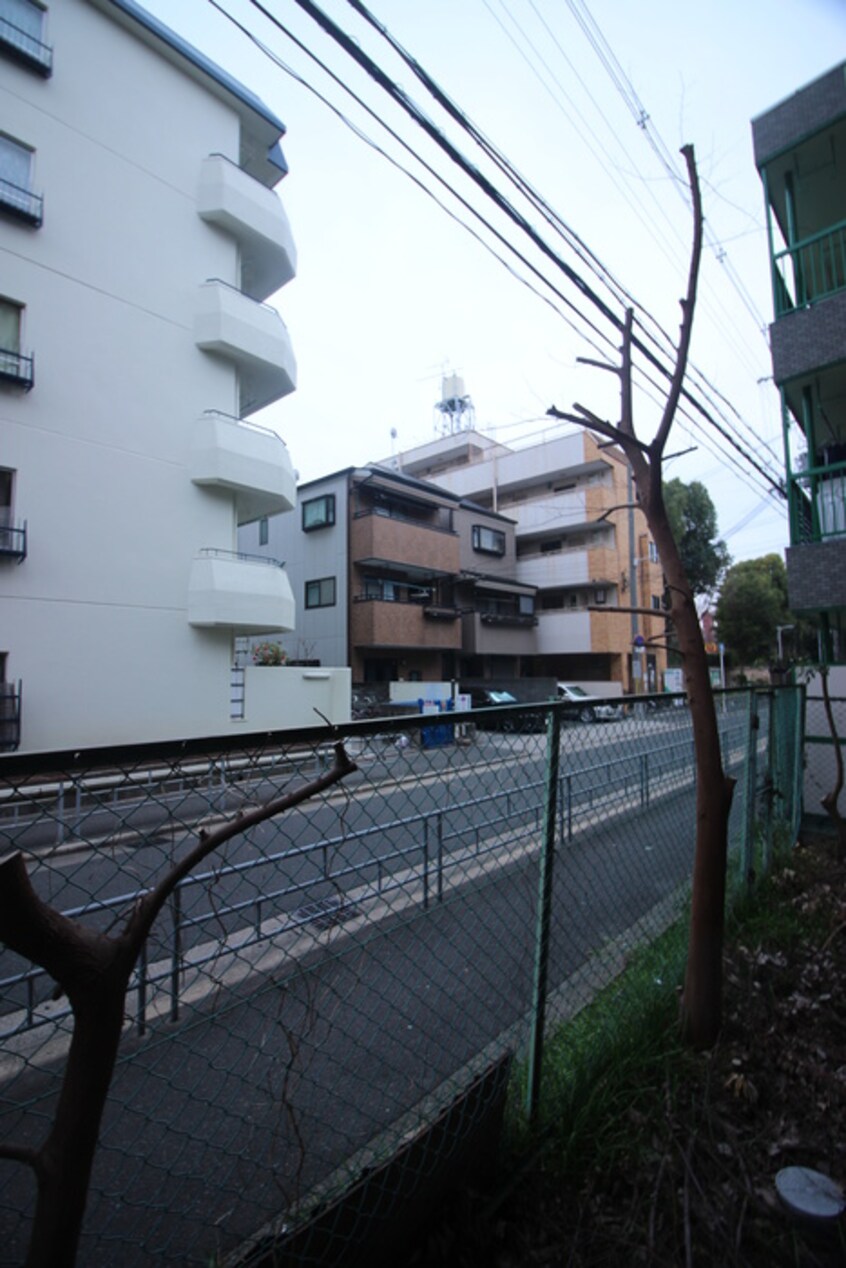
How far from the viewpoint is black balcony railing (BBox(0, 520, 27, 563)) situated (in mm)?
9547

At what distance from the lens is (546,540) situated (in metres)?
31.5

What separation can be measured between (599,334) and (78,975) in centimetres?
628

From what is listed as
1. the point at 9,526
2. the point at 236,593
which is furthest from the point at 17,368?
the point at 236,593

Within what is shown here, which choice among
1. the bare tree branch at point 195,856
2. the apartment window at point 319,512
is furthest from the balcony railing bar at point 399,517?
the bare tree branch at point 195,856

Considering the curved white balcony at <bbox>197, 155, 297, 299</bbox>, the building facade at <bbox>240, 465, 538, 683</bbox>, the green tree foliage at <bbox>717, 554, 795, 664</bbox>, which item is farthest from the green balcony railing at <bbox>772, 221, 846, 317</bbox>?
the green tree foliage at <bbox>717, 554, 795, 664</bbox>

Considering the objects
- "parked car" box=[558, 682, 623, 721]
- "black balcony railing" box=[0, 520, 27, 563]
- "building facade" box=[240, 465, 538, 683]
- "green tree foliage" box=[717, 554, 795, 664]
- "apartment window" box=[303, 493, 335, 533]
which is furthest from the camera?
"green tree foliage" box=[717, 554, 795, 664]

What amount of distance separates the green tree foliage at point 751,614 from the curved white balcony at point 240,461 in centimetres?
2841

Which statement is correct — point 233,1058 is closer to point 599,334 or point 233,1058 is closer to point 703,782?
point 703,782

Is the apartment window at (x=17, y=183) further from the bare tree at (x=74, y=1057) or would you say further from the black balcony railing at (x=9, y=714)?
the bare tree at (x=74, y=1057)

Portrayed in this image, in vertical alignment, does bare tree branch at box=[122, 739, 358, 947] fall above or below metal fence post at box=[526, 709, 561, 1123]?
above

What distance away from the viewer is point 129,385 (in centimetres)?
1133

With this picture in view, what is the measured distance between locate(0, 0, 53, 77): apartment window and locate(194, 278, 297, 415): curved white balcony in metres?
3.97

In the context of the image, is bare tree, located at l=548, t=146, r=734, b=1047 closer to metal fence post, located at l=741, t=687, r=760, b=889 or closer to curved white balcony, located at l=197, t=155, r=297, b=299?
metal fence post, located at l=741, t=687, r=760, b=889

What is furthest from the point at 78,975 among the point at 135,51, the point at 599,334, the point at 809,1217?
the point at 135,51
